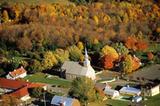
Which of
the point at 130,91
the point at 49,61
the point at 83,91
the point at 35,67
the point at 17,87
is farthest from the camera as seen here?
the point at 49,61

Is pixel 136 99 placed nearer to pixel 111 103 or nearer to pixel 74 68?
pixel 111 103

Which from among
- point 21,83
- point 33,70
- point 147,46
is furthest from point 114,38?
point 21,83

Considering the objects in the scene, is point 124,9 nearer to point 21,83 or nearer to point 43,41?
point 43,41

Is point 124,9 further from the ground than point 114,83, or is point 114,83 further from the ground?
point 124,9

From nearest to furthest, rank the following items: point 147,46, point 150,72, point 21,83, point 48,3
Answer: point 21,83 < point 150,72 < point 147,46 < point 48,3

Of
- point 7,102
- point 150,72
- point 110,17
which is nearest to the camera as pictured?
point 7,102

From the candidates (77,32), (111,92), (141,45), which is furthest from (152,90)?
(77,32)

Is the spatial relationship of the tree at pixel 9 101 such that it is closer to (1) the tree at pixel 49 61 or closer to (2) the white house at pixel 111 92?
(2) the white house at pixel 111 92
